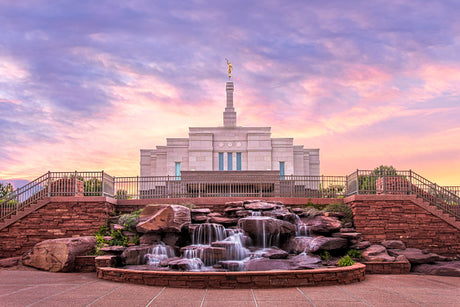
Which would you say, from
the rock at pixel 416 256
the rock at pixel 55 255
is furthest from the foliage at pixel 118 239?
the rock at pixel 416 256

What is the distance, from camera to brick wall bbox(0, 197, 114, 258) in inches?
666

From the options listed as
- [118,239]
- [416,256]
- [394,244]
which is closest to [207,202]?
[118,239]

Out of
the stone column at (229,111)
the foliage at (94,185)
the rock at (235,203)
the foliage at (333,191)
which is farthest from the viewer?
the stone column at (229,111)

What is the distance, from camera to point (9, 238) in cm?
Result: 1695

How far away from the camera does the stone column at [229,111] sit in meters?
46.6

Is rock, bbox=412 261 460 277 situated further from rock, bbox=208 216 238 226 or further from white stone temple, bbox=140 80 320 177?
white stone temple, bbox=140 80 320 177

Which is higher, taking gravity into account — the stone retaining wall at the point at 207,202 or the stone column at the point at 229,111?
the stone column at the point at 229,111

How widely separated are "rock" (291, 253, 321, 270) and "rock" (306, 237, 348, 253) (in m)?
0.41

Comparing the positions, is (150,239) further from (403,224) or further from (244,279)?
(403,224)

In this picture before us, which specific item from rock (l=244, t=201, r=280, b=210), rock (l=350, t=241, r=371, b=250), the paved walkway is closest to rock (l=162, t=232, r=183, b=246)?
rock (l=244, t=201, r=280, b=210)

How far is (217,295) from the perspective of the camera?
9227mm

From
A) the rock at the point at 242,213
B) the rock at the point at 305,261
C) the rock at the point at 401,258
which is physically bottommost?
the rock at the point at 401,258

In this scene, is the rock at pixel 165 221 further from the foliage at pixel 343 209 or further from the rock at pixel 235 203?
the foliage at pixel 343 209

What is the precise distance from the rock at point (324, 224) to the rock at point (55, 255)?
8736mm
